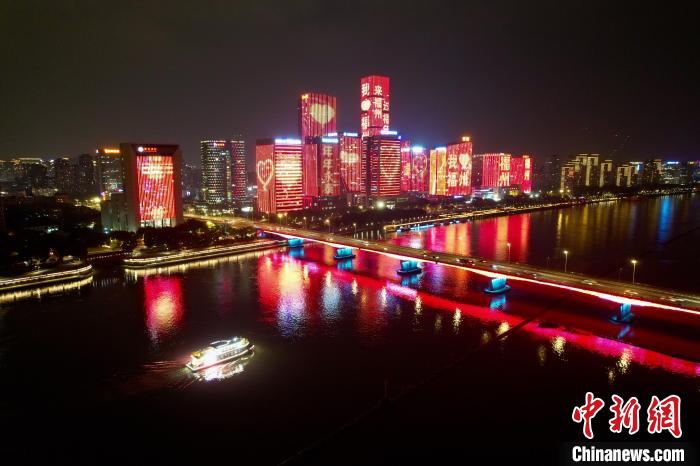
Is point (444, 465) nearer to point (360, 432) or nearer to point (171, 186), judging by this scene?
point (360, 432)

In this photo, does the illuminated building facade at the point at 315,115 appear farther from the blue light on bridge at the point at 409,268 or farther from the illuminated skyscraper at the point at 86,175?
the blue light on bridge at the point at 409,268

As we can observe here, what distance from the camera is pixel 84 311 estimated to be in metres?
12.1

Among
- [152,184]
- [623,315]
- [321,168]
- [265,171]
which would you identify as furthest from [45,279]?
[321,168]

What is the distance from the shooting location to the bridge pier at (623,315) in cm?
1040

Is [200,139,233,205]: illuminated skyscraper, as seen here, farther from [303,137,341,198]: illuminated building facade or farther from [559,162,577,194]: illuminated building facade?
[559,162,577,194]: illuminated building facade

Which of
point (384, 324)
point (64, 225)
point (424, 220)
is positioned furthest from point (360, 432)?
point (424, 220)

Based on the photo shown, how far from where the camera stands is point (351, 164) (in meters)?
48.5

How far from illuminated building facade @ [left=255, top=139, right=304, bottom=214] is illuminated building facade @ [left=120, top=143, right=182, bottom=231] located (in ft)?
35.5

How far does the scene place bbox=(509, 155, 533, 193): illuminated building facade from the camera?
6675 cm

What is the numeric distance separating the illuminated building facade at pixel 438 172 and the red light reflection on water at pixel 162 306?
42.5 m

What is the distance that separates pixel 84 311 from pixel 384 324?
8.13 metres

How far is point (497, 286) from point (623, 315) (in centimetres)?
336

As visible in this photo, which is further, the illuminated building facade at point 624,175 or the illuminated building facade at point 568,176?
the illuminated building facade at point 624,175

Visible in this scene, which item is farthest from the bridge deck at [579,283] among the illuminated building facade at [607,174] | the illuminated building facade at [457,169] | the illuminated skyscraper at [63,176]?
the illuminated building facade at [607,174]
